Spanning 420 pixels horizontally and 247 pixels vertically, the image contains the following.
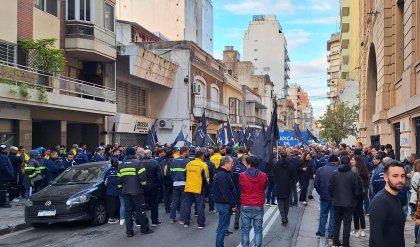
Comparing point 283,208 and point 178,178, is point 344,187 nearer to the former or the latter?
point 283,208

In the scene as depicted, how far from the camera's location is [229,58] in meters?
70.9

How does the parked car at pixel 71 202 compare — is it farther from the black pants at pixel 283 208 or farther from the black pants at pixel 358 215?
the black pants at pixel 358 215

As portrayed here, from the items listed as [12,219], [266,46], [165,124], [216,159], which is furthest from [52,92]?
[266,46]

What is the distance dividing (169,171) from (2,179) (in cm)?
464

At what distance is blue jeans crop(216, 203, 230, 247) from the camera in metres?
8.68

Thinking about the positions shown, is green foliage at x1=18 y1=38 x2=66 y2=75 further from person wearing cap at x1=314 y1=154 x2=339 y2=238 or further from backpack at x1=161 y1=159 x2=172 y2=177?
person wearing cap at x1=314 y1=154 x2=339 y2=238

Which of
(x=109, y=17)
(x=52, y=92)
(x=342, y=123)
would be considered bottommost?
(x=342, y=123)

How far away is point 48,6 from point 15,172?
29.9 ft

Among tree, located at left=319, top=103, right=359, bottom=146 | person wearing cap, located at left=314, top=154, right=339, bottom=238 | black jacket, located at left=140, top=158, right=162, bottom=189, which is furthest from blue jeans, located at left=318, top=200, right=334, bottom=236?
tree, located at left=319, top=103, right=359, bottom=146

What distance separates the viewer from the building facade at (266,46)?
333 feet

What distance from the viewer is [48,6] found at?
70.8 ft

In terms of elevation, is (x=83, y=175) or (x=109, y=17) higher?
(x=109, y=17)

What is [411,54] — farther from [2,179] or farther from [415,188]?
[2,179]

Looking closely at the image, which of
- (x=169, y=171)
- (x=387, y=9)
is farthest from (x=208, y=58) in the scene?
(x=169, y=171)
